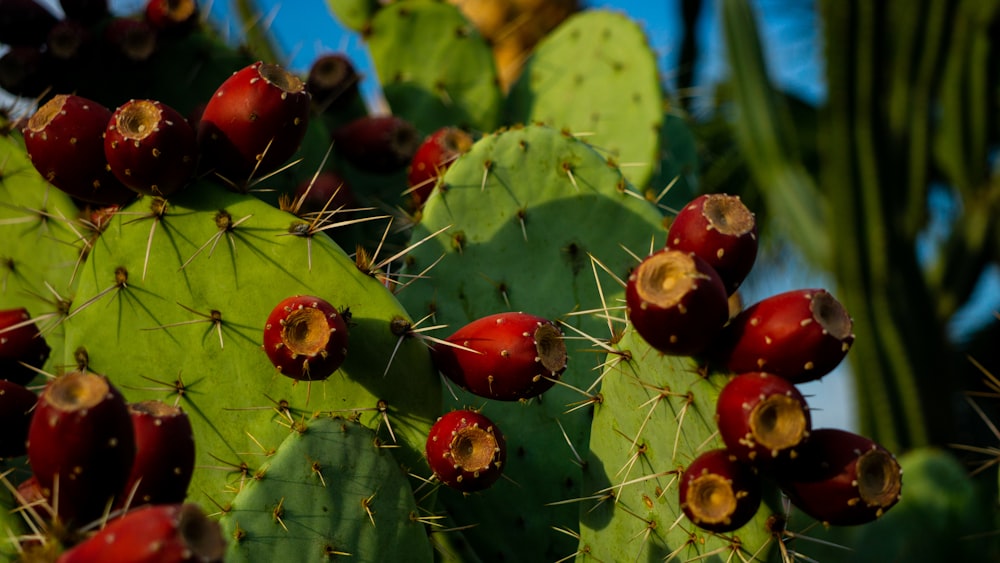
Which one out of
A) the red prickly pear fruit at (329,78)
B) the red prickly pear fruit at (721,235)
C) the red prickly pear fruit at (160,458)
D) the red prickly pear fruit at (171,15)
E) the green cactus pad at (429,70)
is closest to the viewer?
the red prickly pear fruit at (160,458)

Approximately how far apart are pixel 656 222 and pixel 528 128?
1.07 ft

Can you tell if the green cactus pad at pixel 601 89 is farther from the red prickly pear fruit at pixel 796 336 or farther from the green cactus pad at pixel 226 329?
the red prickly pear fruit at pixel 796 336

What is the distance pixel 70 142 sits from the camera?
153 cm

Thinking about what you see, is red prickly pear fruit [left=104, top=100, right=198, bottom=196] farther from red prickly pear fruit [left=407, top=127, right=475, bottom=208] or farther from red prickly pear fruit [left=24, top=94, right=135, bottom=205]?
red prickly pear fruit [left=407, top=127, right=475, bottom=208]

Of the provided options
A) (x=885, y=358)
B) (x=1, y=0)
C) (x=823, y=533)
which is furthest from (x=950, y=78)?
(x=1, y=0)

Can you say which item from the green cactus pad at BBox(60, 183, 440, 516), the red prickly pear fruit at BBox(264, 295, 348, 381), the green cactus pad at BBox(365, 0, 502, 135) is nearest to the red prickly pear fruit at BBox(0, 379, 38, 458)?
the green cactus pad at BBox(60, 183, 440, 516)

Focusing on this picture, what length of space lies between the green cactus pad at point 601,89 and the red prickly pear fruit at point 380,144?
470mm

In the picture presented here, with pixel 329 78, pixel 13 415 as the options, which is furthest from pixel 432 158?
pixel 13 415

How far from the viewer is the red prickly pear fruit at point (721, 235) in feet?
4.44

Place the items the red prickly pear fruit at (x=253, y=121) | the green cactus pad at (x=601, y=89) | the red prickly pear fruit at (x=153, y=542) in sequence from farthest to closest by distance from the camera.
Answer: the green cactus pad at (x=601, y=89) < the red prickly pear fruit at (x=253, y=121) < the red prickly pear fruit at (x=153, y=542)

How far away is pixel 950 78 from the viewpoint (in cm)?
653

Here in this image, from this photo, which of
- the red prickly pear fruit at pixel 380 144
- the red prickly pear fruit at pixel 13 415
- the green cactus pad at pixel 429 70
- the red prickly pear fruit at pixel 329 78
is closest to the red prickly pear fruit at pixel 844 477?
the red prickly pear fruit at pixel 13 415

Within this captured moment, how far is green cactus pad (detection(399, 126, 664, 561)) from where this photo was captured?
6.48 feet

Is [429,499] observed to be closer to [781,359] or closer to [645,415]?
[645,415]
